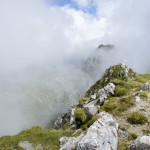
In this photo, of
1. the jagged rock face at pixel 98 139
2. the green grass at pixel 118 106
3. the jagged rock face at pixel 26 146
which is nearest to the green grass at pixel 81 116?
the green grass at pixel 118 106

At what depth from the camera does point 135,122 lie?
1820 inches

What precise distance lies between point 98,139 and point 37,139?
1390 cm

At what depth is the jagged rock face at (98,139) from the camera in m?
32.9

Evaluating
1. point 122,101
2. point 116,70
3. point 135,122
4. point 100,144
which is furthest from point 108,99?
point 116,70

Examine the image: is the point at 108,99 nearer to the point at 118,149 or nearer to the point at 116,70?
the point at 118,149

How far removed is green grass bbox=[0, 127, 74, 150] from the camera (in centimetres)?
4261

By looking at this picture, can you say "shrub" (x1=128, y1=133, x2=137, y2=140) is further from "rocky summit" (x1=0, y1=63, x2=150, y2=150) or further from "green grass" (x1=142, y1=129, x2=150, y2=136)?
"green grass" (x1=142, y1=129, x2=150, y2=136)

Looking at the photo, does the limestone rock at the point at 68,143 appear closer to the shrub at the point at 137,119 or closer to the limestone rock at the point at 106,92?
→ the shrub at the point at 137,119

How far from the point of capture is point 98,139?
33812mm

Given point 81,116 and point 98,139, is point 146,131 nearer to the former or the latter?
point 98,139

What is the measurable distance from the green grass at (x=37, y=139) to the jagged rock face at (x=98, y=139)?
1.57 meters

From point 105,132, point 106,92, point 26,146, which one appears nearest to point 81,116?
point 106,92

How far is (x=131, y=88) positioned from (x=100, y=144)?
36.4 meters

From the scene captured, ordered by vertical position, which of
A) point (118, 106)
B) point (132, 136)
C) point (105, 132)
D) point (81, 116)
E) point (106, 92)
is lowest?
point (105, 132)
